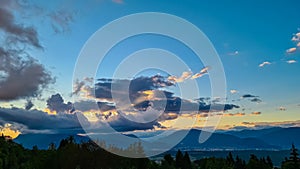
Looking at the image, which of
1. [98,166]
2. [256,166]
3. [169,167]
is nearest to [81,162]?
[98,166]

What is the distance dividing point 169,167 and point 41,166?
4417 cm

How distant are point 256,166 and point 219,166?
10.7 metres

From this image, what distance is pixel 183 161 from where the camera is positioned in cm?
Answer: 12662

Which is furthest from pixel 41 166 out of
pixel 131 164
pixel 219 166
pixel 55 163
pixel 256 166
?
pixel 256 166

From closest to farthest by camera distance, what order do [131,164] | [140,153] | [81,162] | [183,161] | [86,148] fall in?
[81,162] < [86,148] < [131,164] < [140,153] < [183,161]

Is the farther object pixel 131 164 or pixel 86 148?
pixel 131 164

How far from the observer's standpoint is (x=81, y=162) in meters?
77.1

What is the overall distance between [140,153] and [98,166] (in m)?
19.7

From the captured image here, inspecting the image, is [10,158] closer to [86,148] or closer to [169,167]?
[86,148]

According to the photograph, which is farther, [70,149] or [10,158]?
[10,158]

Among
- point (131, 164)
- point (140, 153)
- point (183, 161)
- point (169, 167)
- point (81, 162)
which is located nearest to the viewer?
point (81, 162)

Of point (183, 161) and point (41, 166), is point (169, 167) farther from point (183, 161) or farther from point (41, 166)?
point (41, 166)

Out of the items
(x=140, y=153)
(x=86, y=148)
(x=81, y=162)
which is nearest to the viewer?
(x=81, y=162)

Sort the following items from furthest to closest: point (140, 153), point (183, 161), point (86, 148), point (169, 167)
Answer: point (183, 161) < point (169, 167) < point (140, 153) < point (86, 148)
